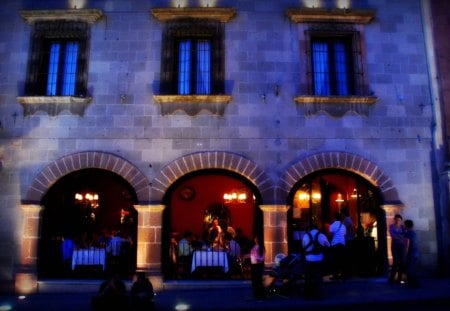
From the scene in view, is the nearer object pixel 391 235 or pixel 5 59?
pixel 391 235

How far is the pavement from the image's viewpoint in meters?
8.80

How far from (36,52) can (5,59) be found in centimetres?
84

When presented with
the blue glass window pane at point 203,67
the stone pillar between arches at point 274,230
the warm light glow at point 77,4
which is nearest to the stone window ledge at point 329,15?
the blue glass window pane at point 203,67

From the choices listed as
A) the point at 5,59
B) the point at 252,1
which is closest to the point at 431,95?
the point at 252,1

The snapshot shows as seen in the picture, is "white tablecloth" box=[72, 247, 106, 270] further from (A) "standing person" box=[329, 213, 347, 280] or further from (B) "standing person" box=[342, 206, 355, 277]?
(B) "standing person" box=[342, 206, 355, 277]

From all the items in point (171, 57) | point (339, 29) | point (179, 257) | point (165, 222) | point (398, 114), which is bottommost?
point (179, 257)

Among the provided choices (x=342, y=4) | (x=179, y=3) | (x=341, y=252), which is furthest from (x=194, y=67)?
(x=341, y=252)

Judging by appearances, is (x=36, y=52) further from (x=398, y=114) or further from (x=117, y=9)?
(x=398, y=114)

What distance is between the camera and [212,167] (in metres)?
11.4

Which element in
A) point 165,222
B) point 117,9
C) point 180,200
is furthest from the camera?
point 180,200

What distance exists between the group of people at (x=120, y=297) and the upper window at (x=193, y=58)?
5.23 metres

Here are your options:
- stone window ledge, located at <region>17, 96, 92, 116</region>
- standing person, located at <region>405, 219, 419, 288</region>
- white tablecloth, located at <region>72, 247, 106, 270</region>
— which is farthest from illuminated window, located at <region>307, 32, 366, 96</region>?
white tablecloth, located at <region>72, 247, 106, 270</region>

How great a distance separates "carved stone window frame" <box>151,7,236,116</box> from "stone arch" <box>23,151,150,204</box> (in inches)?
66.7

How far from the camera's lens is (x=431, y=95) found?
12016mm
